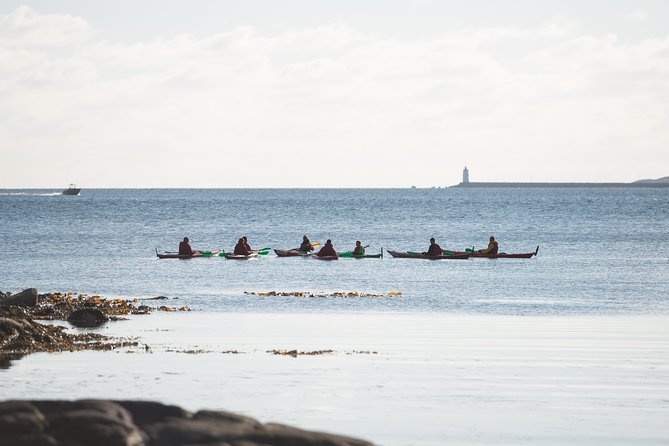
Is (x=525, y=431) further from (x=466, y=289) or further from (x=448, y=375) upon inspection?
(x=466, y=289)

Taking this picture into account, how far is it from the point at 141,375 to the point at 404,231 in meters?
92.6

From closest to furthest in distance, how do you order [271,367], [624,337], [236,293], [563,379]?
1. [563,379]
2. [271,367]
3. [624,337]
4. [236,293]

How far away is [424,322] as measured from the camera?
32.8 metres

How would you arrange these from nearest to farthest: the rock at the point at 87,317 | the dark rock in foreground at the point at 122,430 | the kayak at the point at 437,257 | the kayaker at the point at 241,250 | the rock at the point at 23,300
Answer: the dark rock in foreground at the point at 122,430 → the rock at the point at 87,317 → the rock at the point at 23,300 → the kayak at the point at 437,257 → the kayaker at the point at 241,250

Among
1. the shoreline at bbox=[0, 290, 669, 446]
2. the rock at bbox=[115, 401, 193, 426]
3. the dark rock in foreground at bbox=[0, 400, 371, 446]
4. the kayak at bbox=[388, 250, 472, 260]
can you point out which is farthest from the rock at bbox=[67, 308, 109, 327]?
the kayak at bbox=[388, 250, 472, 260]

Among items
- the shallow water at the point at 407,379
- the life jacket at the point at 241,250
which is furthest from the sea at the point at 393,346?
the life jacket at the point at 241,250

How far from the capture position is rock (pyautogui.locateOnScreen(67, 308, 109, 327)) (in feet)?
102

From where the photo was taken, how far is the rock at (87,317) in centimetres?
3119

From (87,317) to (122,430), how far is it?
19.7 metres

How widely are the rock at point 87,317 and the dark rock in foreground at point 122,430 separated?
18557 millimetres

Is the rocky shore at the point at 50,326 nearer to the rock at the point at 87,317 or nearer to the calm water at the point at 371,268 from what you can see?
the rock at the point at 87,317

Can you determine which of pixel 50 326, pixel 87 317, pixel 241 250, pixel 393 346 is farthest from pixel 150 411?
pixel 241 250

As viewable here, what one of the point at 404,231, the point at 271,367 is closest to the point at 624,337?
the point at 271,367

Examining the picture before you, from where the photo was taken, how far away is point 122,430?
12.3m
